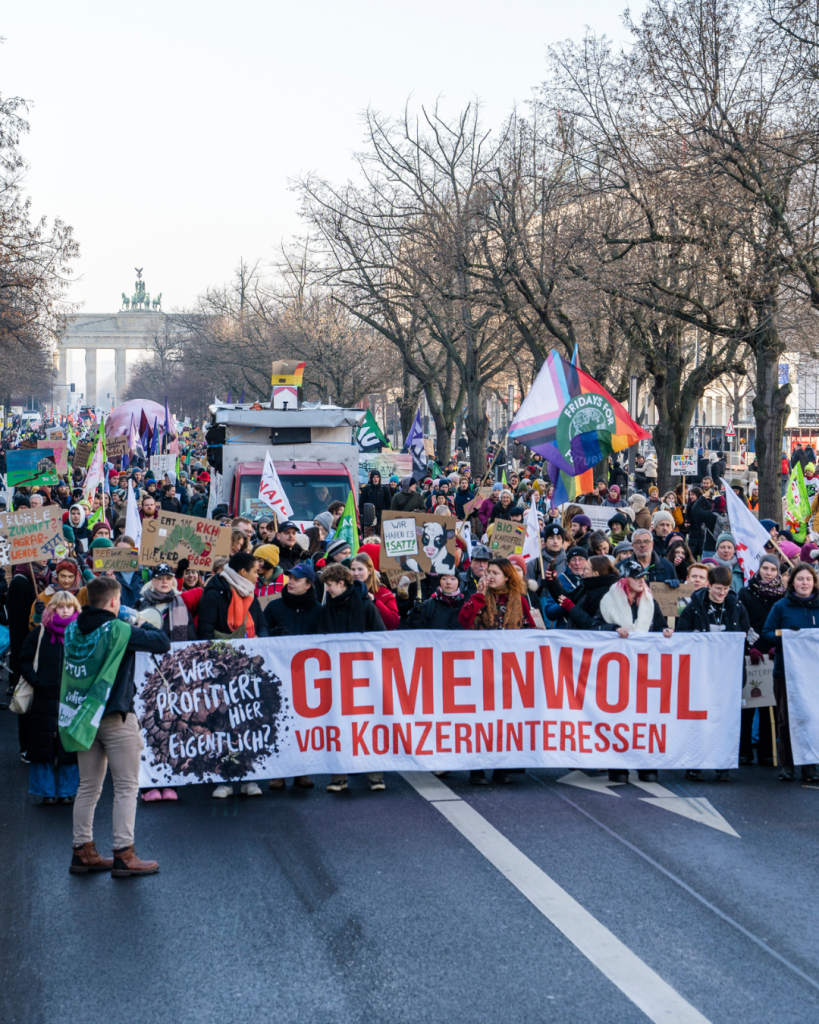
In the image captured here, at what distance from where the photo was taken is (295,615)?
832 cm

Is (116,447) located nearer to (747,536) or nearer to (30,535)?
(30,535)

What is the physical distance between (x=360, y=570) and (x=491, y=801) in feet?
6.86

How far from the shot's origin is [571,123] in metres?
22.8

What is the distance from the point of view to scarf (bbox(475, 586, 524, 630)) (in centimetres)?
833

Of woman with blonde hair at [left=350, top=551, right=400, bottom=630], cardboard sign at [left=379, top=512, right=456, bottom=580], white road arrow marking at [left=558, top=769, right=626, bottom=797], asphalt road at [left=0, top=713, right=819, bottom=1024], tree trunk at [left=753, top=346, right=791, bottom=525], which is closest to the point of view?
asphalt road at [left=0, top=713, right=819, bottom=1024]

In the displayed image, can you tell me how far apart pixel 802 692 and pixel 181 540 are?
17.0ft

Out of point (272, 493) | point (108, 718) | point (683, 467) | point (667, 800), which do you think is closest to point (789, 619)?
point (667, 800)

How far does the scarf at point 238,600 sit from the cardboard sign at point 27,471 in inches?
500

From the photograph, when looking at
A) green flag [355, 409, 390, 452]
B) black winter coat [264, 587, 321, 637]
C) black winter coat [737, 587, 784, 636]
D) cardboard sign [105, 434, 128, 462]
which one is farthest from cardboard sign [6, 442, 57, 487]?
black winter coat [737, 587, 784, 636]

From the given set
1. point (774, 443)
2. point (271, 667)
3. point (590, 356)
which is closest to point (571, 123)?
point (774, 443)

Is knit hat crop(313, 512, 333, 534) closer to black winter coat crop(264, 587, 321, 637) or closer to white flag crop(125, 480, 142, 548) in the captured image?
white flag crop(125, 480, 142, 548)

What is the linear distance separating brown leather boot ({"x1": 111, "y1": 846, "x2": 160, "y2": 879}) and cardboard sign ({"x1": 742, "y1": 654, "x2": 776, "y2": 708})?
4.25 m

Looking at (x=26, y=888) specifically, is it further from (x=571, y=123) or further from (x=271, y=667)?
(x=571, y=123)

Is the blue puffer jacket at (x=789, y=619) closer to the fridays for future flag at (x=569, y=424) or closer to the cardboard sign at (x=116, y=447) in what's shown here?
the fridays for future flag at (x=569, y=424)
